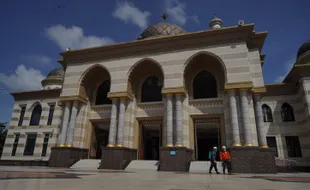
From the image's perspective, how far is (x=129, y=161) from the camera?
1571cm

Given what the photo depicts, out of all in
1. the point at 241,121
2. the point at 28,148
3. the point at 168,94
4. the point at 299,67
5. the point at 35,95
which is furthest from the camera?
the point at 35,95

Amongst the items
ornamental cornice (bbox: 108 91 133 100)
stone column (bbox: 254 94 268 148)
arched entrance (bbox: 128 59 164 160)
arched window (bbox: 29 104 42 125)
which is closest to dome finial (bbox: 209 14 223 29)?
arched entrance (bbox: 128 59 164 160)

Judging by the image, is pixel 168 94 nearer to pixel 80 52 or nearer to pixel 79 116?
pixel 79 116

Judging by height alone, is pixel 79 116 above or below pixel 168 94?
below

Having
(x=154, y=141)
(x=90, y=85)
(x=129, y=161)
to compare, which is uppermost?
(x=90, y=85)

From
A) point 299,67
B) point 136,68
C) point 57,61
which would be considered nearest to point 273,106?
point 299,67

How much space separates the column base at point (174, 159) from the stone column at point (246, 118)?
3948mm

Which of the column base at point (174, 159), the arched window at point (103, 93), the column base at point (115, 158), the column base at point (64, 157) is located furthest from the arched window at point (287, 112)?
the column base at point (64, 157)

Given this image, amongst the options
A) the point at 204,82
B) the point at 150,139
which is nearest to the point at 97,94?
the point at 150,139

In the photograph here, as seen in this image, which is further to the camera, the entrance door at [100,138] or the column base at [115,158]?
the entrance door at [100,138]

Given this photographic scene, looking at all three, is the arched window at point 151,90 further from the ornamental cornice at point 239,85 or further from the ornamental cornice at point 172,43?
the ornamental cornice at point 239,85

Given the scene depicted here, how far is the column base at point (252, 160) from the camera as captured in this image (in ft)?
41.2

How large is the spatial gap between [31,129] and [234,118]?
884 inches

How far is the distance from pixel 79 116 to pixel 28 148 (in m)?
10.7
